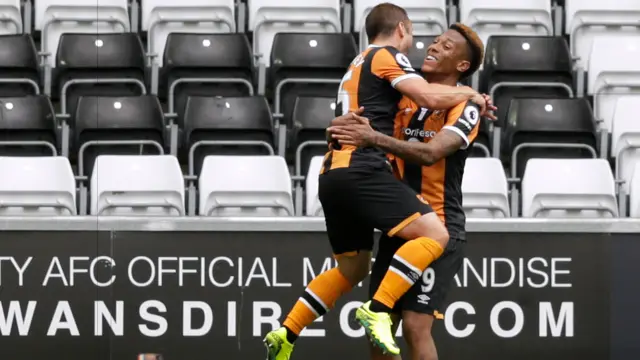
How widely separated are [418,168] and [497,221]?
129 cm

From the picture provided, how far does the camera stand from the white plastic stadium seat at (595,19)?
8.00 meters

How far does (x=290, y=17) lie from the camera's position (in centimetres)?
801

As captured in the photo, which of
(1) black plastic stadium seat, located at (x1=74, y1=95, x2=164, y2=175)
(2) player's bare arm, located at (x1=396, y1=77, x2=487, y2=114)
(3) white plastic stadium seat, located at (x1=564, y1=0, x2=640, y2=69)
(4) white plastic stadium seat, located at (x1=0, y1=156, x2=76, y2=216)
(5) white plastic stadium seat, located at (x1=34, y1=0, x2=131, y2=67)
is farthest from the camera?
(3) white plastic stadium seat, located at (x1=564, y1=0, x2=640, y2=69)

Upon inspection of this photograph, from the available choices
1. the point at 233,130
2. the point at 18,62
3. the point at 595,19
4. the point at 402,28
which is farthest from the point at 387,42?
the point at 595,19

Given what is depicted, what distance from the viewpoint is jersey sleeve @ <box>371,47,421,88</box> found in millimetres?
4992

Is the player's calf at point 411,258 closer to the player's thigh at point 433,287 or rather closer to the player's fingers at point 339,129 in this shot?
the player's thigh at point 433,287

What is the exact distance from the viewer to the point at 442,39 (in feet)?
17.0

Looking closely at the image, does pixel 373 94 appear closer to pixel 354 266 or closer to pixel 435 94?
pixel 435 94

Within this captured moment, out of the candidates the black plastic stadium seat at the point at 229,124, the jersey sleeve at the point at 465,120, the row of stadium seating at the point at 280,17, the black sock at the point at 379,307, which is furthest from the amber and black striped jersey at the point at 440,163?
the row of stadium seating at the point at 280,17

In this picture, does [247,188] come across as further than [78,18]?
No

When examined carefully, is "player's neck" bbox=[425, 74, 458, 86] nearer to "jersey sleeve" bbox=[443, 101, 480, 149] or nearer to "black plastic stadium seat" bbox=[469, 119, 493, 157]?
"jersey sleeve" bbox=[443, 101, 480, 149]

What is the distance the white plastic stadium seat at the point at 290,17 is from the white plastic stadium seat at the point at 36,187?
183cm

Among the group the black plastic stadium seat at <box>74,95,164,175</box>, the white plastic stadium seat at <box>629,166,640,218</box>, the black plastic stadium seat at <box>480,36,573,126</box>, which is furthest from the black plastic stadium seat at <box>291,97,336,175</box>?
the white plastic stadium seat at <box>629,166,640,218</box>

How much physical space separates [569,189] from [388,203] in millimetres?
2002
